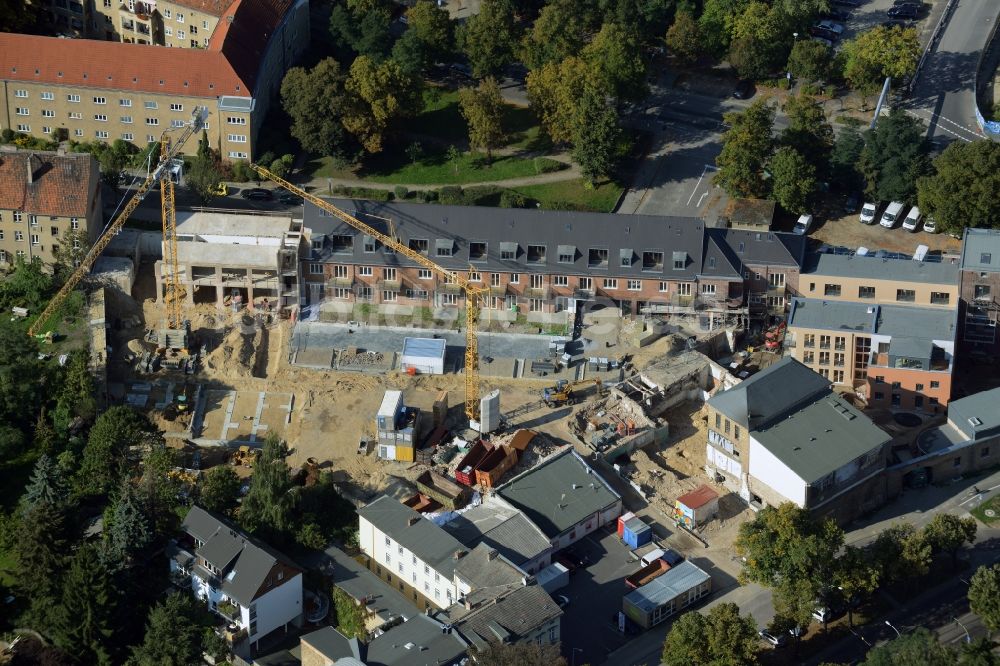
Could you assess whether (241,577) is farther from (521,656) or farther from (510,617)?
(521,656)

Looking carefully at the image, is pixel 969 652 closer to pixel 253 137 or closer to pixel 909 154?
pixel 909 154

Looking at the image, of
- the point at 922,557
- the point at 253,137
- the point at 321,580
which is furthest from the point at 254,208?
the point at 922,557

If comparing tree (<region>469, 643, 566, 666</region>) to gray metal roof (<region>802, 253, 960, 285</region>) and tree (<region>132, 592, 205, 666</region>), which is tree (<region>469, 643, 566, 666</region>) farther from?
gray metal roof (<region>802, 253, 960, 285</region>)

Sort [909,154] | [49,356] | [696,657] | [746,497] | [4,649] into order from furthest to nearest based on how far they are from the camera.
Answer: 1. [909,154]
2. [49,356]
3. [746,497]
4. [4,649]
5. [696,657]

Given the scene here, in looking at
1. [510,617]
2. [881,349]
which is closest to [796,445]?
[881,349]

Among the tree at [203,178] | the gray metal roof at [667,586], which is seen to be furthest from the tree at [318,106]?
the gray metal roof at [667,586]

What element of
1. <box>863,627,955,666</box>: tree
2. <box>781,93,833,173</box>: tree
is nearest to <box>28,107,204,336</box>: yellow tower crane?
<box>781,93,833,173</box>: tree

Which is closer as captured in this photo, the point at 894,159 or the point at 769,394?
the point at 769,394
